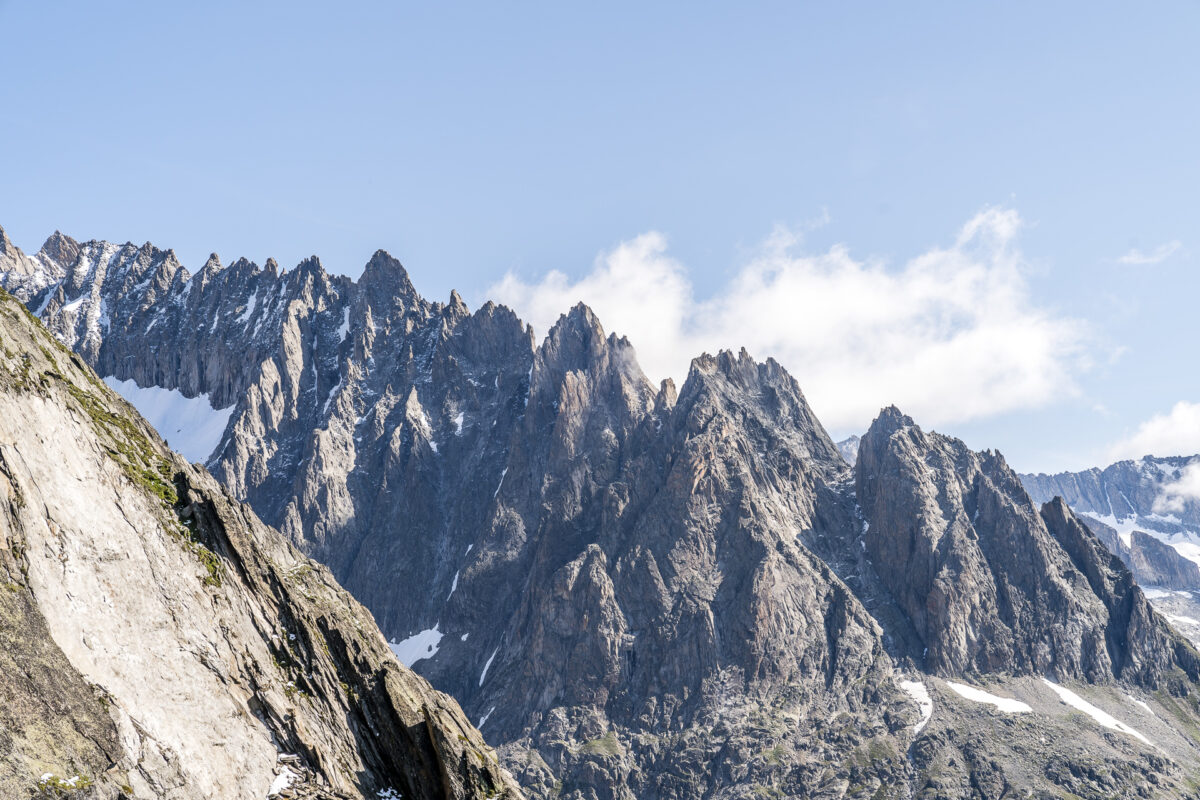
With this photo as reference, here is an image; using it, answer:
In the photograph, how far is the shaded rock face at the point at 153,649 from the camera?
45.0m

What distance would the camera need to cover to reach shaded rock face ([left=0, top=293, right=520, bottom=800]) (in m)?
45.0

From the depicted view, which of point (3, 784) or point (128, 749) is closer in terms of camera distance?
point (3, 784)

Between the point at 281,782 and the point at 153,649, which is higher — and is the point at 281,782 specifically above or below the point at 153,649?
below

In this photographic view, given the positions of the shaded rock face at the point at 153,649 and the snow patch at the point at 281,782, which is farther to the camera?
the snow patch at the point at 281,782

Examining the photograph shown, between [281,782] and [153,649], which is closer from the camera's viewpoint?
[153,649]

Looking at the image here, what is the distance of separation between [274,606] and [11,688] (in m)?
18.5

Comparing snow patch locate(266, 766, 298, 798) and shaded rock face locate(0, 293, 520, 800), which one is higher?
shaded rock face locate(0, 293, 520, 800)

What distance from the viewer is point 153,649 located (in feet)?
165

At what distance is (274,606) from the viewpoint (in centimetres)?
6047

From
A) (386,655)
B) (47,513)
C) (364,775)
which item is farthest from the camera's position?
(386,655)

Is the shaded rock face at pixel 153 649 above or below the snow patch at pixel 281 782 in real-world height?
above

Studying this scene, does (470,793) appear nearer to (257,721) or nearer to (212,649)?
(257,721)

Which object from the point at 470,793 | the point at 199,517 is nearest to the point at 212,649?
the point at 199,517

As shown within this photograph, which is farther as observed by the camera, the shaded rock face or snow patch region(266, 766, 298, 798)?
snow patch region(266, 766, 298, 798)
